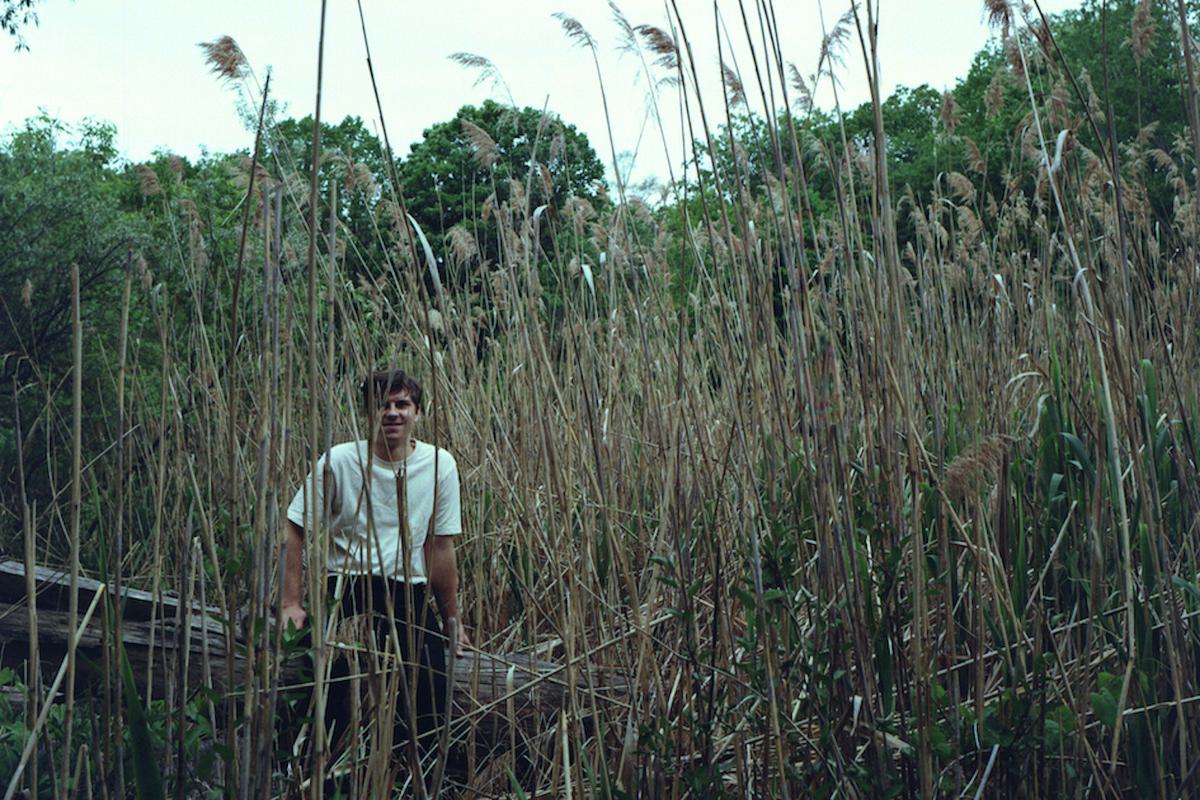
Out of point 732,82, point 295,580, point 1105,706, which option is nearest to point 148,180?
point 295,580

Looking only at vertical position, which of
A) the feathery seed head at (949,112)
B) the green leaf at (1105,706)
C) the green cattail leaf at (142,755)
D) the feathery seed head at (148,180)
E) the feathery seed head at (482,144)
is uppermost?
the feathery seed head at (148,180)

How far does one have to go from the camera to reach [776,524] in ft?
5.35

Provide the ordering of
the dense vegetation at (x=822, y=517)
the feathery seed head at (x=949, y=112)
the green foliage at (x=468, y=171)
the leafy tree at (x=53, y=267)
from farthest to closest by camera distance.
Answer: the leafy tree at (x=53, y=267) → the green foliage at (x=468, y=171) → the feathery seed head at (x=949, y=112) → the dense vegetation at (x=822, y=517)

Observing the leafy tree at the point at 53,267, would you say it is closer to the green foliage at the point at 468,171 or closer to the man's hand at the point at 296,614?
the green foliage at the point at 468,171

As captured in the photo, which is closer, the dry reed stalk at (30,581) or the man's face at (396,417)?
the dry reed stalk at (30,581)

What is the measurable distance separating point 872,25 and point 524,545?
1609 millimetres

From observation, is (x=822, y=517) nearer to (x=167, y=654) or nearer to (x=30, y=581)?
(x=30, y=581)

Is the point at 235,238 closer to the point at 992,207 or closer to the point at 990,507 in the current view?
the point at 992,207

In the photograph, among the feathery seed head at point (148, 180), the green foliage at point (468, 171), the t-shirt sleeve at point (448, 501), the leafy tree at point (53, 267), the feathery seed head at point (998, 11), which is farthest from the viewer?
the leafy tree at point (53, 267)

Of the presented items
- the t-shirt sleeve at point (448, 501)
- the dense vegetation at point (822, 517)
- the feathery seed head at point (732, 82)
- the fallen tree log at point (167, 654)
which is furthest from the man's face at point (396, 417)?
the feathery seed head at point (732, 82)

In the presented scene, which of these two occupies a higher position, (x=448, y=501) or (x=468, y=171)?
(x=468, y=171)

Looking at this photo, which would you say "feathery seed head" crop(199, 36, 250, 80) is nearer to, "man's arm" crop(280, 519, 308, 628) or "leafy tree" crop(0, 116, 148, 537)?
"man's arm" crop(280, 519, 308, 628)

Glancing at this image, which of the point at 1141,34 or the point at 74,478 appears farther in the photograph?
the point at 1141,34

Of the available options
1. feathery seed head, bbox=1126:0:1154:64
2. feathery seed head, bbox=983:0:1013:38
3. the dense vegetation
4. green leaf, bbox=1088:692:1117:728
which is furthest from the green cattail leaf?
feathery seed head, bbox=1126:0:1154:64
